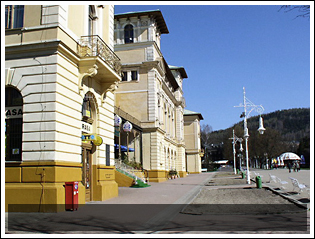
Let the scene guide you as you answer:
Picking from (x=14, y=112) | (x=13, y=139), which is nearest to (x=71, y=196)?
(x=13, y=139)

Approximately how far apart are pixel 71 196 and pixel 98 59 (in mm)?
5920

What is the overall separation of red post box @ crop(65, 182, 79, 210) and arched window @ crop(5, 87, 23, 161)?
216cm

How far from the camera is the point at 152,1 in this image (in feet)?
32.3

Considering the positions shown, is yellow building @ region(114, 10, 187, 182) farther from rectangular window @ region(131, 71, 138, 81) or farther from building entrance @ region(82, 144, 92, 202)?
building entrance @ region(82, 144, 92, 202)

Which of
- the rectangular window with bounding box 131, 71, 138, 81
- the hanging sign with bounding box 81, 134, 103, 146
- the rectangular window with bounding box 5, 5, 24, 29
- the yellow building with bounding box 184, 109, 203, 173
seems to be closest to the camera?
the rectangular window with bounding box 5, 5, 24, 29

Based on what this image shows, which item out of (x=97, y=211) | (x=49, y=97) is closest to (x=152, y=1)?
(x=49, y=97)

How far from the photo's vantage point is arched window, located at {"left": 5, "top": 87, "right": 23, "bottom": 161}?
523 inches

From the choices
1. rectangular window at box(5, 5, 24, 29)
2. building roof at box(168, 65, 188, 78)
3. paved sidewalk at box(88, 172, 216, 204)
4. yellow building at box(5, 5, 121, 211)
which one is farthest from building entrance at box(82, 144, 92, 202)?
building roof at box(168, 65, 188, 78)

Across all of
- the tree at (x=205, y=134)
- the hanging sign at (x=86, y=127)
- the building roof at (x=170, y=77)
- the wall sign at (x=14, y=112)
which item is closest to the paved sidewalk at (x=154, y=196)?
the hanging sign at (x=86, y=127)

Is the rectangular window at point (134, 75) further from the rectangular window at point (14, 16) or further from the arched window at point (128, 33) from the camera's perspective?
the rectangular window at point (14, 16)

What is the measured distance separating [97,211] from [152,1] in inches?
306

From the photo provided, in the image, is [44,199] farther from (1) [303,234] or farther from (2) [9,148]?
(1) [303,234]

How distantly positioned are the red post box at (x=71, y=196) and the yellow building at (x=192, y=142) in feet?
213

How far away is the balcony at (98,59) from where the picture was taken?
15055mm
